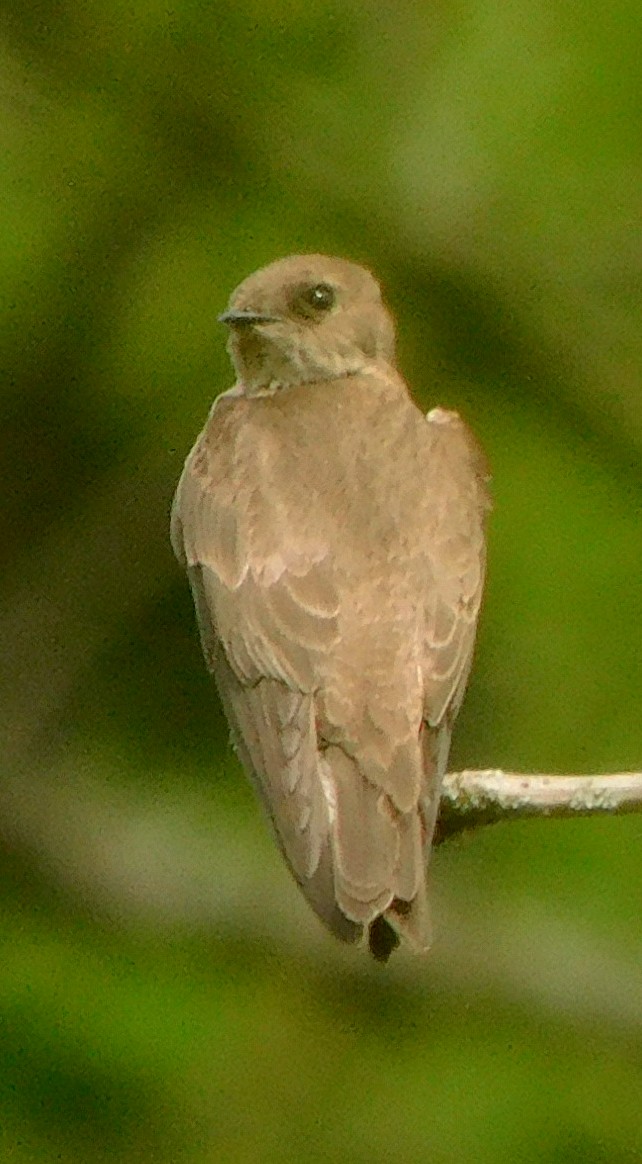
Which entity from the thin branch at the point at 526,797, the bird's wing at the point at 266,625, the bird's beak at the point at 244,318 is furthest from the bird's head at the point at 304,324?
the thin branch at the point at 526,797

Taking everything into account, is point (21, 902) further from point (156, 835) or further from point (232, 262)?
point (232, 262)

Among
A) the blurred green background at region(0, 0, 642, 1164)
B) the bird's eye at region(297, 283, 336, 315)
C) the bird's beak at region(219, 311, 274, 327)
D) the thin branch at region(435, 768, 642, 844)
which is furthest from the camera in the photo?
the blurred green background at region(0, 0, 642, 1164)

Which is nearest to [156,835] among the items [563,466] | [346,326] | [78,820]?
[78,820]

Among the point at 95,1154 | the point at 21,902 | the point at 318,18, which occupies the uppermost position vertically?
the point at 318,18

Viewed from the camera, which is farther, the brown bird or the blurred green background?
the blurred green background

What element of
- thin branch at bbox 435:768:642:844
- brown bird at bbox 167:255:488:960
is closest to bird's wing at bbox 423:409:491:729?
brown bird at bbox 167:255:488:960

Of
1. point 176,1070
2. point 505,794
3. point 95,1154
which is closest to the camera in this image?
point 505,794

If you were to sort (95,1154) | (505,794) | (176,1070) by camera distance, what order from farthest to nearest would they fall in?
(95,1154) < (176,1070) < (505,794)

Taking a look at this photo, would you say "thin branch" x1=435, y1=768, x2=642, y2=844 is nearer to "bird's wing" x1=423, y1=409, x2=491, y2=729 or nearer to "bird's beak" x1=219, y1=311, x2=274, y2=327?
"bird's wing" x1=423, y1=409, x2=491, y2=729
